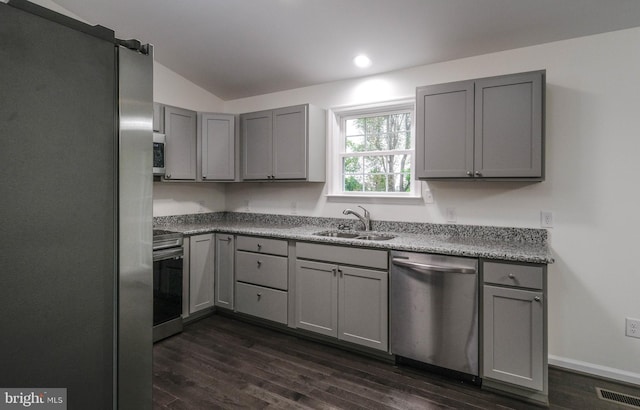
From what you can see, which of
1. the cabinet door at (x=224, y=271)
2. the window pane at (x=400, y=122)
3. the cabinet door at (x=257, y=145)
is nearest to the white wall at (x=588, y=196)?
the window pane at (x=400, y=122)

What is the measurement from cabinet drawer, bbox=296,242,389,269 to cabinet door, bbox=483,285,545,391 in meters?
0.78

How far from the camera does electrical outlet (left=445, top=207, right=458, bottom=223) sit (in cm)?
306

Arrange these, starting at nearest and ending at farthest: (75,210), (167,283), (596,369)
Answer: (75,210)
(596,369)
(167,283)

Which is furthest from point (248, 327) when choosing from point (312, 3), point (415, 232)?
point (312, 3)

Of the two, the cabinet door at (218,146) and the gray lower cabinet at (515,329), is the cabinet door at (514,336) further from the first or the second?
the cabinet door at (218,146)

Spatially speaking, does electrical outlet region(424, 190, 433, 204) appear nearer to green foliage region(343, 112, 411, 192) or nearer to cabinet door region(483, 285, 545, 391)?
green foliage region(343, 112, 411, 192)

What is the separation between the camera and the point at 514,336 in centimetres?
224

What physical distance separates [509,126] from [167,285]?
3.14m

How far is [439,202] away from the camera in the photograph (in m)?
3.13

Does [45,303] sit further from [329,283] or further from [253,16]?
[253,16]

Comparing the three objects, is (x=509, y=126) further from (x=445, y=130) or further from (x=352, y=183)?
(x=352, y=183)

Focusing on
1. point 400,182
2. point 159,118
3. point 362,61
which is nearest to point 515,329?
point 400,182

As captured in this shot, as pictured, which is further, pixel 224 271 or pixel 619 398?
pixel 224 271

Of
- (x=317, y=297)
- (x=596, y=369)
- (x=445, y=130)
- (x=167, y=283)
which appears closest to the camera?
(x=596, y=369)
